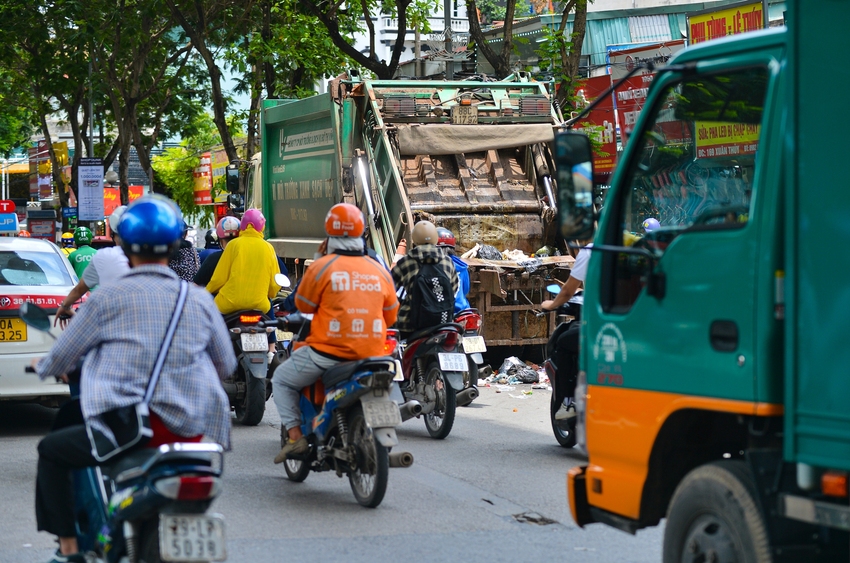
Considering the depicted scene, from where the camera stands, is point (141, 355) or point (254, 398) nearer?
point (141, 355)

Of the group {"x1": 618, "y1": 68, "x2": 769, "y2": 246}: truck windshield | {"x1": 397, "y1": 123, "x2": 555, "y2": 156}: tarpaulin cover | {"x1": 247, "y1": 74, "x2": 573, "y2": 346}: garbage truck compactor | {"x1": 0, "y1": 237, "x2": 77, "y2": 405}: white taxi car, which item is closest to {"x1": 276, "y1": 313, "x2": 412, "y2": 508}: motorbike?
{"x1": 618, "y1": 68, "x2": 769, "y2": 246}: truck windshield

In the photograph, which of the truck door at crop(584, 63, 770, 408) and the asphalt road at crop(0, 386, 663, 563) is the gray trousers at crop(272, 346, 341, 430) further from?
the truck door at crop(584, 63, 770, 408)

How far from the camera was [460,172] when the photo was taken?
1359cm

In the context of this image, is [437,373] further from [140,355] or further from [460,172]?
[140,355]

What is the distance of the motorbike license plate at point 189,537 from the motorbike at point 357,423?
2535 millimetres

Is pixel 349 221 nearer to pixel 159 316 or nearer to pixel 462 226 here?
pixel 159 316

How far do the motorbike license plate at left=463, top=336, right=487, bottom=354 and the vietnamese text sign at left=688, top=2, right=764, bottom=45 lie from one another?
8053mm

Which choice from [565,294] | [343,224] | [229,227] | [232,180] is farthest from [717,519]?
[232,180]

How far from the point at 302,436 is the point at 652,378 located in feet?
11.1

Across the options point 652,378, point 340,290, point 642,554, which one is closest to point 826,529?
point 652,378

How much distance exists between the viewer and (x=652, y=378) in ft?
13.8

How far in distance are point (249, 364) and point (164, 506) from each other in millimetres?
5770

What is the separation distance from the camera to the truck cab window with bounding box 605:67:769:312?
13.3 ft

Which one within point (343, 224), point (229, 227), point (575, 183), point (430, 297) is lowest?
point (430, 297)
